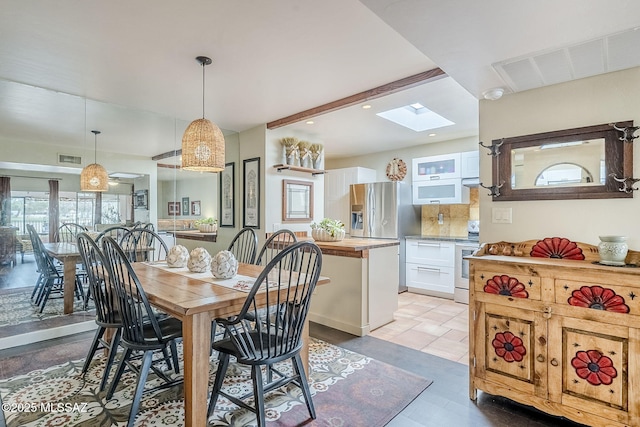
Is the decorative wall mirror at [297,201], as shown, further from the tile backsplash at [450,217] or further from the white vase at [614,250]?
the white vase at [614,250]

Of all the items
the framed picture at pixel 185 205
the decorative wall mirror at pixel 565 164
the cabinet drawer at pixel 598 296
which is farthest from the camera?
the framed picture at pixel 185 205

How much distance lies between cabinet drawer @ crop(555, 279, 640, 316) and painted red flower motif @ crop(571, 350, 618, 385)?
0.25 metres

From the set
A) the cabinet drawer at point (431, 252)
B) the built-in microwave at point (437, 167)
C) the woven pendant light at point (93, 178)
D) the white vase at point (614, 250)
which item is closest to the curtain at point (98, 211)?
the woven pendant light at point (93, 178)

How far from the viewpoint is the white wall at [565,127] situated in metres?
1.98

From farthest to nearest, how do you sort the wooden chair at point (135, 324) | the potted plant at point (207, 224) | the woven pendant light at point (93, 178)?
the potted plant at point (207, 224), the woven pendant light at point (93, 178), the wooden chair at point (135, 324)

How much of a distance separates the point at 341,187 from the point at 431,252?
1.92m

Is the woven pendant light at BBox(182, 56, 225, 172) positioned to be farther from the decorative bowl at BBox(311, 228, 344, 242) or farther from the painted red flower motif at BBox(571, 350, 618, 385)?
the painted red flower motif at BBox(571, 350, 618, 385)

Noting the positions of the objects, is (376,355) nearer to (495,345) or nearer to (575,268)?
(495,345)

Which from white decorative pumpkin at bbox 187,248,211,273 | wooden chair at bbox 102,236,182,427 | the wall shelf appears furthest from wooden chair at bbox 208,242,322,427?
the wall shelf

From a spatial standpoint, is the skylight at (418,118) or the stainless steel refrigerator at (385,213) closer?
the skylight at (418,118)

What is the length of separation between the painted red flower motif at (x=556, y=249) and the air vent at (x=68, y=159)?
14.3ft

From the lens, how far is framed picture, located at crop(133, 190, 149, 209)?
3961 mm

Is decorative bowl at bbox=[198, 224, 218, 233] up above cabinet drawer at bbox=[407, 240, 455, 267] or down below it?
above

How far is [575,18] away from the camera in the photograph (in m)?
1.47
